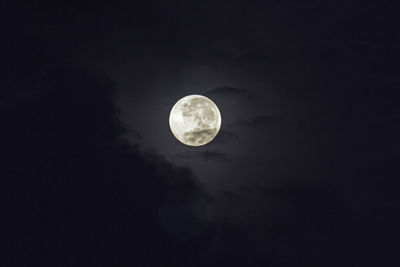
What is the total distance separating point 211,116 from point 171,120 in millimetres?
1818

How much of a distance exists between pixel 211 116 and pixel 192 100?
110cm

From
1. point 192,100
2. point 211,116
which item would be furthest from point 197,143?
point 192,100

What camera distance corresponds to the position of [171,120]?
8.24m

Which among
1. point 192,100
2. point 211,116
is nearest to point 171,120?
point 192,100

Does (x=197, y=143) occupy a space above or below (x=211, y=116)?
below

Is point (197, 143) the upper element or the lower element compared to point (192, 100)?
lower

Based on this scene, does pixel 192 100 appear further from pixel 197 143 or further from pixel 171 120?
pixel 197 143

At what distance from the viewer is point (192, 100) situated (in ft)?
26.5

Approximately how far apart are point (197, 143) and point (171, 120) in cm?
157

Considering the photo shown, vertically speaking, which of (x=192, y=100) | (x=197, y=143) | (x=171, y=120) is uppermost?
(x=192, y=100)

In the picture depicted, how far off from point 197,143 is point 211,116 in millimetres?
1360

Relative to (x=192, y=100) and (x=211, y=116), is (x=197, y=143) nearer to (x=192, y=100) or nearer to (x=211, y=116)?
(x=211, y=116)

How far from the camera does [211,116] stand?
809cm
